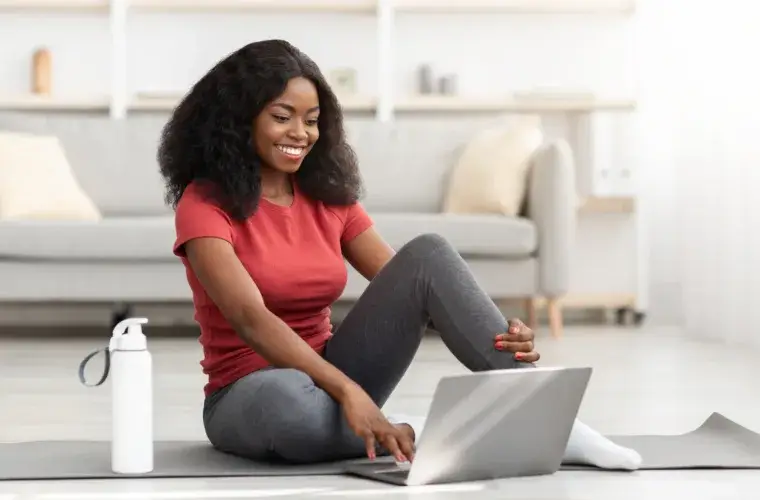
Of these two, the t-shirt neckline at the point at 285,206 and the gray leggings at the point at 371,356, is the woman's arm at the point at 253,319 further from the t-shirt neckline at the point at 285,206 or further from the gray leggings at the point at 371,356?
the t-shirt neckline at the point at 285,206

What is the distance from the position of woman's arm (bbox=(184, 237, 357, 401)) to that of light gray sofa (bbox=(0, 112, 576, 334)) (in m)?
2.48

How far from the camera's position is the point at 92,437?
7.71ft

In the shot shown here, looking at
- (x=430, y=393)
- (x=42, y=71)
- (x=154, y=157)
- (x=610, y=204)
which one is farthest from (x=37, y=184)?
(x=610, y=204)

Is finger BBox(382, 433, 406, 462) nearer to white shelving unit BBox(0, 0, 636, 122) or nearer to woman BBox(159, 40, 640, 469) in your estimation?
woman BBox(159, 40, 640, 469)

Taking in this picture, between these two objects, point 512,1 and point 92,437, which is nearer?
point 92,437

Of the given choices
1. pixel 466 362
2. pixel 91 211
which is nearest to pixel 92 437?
pixel 466 362

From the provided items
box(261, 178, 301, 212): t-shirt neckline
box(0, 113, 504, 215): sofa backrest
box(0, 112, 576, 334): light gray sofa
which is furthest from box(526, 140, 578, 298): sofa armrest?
box(261, 178, 301, 212): t-shirt neckline

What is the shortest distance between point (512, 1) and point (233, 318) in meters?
3.87

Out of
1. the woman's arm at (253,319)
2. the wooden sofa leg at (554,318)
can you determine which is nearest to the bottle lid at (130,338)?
the woman's arm at (253,319)

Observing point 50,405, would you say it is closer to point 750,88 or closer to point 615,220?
point 750,88

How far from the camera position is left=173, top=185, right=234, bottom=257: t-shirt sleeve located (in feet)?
6.19

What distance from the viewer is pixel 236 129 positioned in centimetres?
196

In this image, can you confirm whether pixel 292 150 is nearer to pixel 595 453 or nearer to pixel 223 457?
pixel 223 457

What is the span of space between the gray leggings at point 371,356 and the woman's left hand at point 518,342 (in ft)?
0.05
